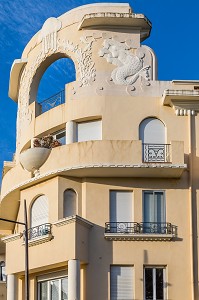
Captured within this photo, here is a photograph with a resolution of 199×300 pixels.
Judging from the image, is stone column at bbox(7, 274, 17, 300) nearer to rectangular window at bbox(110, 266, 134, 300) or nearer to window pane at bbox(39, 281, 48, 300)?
window pane at bbox(39, 281, 48, 300)

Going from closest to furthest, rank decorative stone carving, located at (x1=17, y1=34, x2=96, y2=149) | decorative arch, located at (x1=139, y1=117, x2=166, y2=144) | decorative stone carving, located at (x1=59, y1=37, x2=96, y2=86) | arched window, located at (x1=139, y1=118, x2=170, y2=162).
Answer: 1. arched window, located at (x1=139, y1=118, x2=170, y2=162)
2. decorative arch, located at (x1=139, y1=117, x2=166, y2=144)
3. decorative stone carving, located at (x1=59, y1=37, x2=96, y2=86)
4. decorative stone carving, located at (x1=17, y1=34, x2=96, y2=149)

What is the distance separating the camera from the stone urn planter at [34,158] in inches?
1575

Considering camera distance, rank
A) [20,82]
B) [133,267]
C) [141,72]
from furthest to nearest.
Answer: [20,82] < [141,72] < [133,267]

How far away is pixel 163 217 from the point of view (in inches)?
1533

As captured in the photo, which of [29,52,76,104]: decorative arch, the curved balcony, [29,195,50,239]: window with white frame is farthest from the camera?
[29,52,76,104]: decorative arch

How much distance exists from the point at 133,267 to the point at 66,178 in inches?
197

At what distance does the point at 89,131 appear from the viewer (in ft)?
133

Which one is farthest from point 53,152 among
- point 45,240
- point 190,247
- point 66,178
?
point 190,247

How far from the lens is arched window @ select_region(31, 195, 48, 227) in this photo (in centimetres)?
3999

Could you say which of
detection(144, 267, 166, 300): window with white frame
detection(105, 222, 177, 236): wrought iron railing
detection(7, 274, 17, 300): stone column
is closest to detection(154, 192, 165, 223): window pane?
detection(105, 222, 177, 236): wrought iron railing

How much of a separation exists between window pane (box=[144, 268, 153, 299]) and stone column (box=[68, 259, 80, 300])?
3.10 meters

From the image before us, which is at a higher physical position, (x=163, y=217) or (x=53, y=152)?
(x=53, y=152)

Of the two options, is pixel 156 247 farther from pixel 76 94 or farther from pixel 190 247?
pixel 76 94

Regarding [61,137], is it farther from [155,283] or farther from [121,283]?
[155,283]
